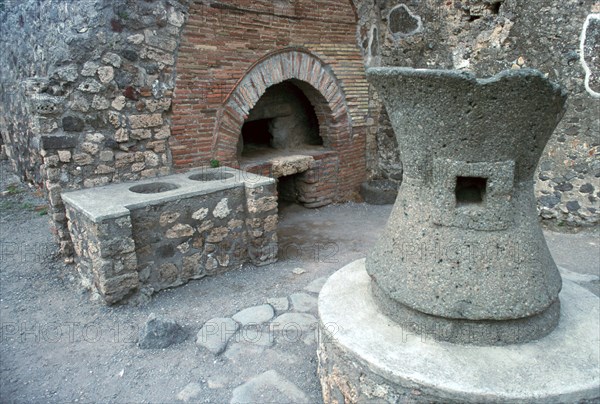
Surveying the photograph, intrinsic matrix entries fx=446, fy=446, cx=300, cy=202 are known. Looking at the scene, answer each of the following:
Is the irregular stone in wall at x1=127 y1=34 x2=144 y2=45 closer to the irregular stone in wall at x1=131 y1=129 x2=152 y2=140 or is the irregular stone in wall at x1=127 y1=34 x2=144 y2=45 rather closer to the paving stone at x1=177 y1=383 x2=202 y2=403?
the irregular stone in wall at x1=131 y1=129 x2=152 y2=140

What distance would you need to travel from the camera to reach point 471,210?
2.12m

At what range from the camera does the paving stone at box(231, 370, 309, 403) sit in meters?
2.49

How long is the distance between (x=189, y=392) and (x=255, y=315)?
869mm

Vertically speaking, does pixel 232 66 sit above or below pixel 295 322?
above

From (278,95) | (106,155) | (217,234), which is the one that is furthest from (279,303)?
(278,95)

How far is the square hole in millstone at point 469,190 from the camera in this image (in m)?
2.19

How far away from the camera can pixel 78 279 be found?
393cm

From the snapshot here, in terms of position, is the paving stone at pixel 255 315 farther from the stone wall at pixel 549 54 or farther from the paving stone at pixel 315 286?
the stone wall at pixel 549 54

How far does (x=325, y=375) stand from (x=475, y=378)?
80 cm

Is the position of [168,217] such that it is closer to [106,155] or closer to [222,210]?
[222,210]

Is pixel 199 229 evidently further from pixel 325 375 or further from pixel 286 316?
pixel 325 375

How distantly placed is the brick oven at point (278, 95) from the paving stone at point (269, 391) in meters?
2.63

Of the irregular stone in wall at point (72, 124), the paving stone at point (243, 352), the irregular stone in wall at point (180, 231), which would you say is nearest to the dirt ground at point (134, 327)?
the paving stone at point (243, 352)

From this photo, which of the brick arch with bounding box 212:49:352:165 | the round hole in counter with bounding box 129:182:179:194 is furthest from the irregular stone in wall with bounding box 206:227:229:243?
the brick arch with bounding box 212:49:352:165
